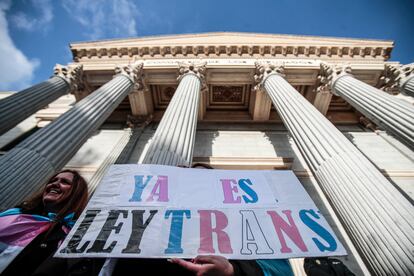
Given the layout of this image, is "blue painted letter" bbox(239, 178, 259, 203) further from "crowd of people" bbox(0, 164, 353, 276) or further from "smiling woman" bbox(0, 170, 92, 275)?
"smiling woman" bbox(0, 170, 92, 275)

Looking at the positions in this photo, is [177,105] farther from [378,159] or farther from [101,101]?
[378,159]

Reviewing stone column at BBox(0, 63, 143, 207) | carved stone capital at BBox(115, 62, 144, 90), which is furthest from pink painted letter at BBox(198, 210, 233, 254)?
carved stone capital at BBox(115, 62, 144, 90)

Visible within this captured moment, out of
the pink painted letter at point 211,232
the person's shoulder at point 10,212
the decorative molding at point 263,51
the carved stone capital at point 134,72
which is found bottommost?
the pink painted letter at point 211,232

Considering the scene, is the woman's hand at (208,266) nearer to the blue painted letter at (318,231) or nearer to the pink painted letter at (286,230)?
the pink painted letter at (286,230)

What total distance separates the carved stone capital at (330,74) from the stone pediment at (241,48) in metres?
2.11

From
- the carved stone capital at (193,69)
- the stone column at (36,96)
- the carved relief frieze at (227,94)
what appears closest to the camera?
the stone column at (36,96)

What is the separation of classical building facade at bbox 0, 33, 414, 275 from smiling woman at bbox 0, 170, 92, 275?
150cm

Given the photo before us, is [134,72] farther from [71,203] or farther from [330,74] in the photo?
[330,74]

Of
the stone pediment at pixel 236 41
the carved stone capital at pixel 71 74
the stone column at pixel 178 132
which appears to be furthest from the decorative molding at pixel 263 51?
the stone column at pixel 178 132

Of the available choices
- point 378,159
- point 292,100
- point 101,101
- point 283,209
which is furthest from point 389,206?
point 101,101

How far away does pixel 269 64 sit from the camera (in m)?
8.81

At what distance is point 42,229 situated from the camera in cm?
189

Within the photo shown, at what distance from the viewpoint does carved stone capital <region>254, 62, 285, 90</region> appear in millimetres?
8617

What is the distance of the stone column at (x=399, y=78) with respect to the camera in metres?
7.60
